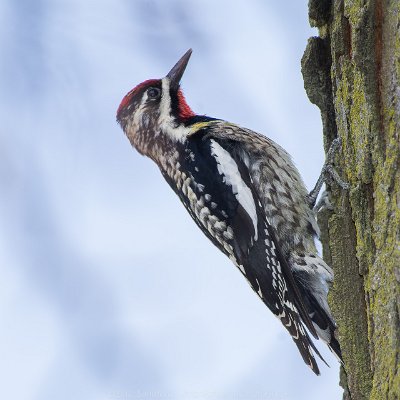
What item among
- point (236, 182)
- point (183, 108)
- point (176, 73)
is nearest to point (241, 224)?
point (236, 182)

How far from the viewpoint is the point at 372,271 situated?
83.8 inches

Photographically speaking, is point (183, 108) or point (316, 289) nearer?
point (316, 289)

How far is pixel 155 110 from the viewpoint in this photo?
4199mm

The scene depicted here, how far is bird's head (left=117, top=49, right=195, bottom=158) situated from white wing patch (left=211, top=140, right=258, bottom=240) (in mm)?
599

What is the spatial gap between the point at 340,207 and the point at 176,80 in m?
1.91

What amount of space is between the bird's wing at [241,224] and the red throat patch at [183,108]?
0.47m

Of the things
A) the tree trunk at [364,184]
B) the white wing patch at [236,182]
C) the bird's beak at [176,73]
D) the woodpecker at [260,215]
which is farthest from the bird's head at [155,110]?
the tree trunk at [364,184]

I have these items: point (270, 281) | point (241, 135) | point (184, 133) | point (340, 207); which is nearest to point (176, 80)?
point (184, 133)

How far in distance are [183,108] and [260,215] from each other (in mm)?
1059

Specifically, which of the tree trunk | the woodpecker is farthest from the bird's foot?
the woodpecker

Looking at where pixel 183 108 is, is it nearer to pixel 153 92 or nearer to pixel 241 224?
pixel 153 92

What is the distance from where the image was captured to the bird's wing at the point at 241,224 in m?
3.36

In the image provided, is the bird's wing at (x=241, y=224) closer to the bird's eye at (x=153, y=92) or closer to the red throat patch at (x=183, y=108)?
the red throat patch at (x=183, y=108)

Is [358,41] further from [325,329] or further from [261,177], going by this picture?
[325,329]
